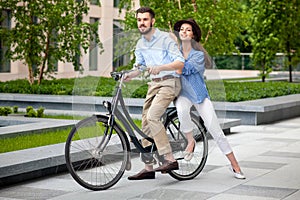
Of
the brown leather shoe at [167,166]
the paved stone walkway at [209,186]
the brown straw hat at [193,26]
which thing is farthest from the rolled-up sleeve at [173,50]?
the paved stone walkway at [209,186]

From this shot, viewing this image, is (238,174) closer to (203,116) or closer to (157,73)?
(203,116)

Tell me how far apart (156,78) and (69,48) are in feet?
49.3

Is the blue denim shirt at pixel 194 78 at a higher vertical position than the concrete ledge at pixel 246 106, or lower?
higher

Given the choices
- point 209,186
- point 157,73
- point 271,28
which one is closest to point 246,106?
point 209,186

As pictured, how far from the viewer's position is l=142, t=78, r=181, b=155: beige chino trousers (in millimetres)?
8844

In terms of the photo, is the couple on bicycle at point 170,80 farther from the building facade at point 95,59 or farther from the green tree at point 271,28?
the green tree at point 271,28

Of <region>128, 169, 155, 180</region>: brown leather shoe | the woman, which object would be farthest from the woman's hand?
<region>128, 169, 155, 180</region>: brown leather shoe

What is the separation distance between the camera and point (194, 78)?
912 centimetres

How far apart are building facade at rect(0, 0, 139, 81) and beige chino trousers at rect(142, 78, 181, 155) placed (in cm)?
58

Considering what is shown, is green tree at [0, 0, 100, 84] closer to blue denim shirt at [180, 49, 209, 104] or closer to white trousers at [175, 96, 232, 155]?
white trousers at [175, 96, 232, 155]

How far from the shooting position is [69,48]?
933 inches

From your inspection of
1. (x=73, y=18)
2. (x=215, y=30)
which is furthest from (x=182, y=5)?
→ (x=73, y=18)

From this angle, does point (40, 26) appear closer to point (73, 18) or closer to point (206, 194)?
point (73, 18)

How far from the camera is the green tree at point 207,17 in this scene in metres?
23.0
